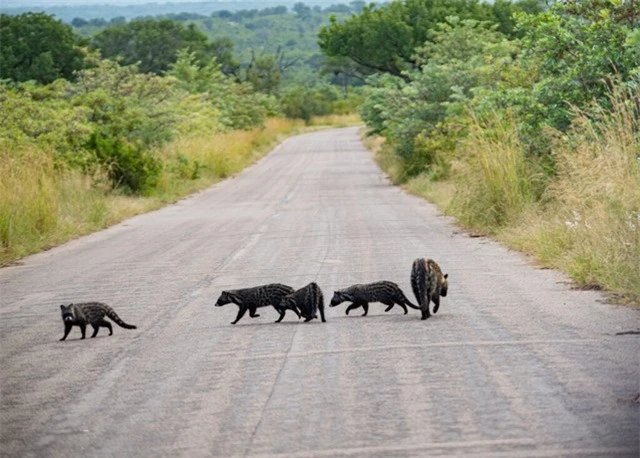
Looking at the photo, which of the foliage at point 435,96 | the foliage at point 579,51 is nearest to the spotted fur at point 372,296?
the foliage at point 579,51

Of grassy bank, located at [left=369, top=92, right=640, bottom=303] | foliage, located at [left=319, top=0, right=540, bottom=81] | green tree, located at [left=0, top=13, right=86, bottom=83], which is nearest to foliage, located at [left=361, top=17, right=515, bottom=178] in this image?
grassy bank, located at [left=369, top=92, right=640, bottom=303]

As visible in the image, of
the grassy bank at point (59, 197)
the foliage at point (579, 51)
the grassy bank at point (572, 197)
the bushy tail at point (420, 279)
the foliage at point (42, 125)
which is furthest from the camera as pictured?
the foliage at point (42, 125)

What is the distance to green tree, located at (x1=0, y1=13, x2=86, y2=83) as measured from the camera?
6956 centimetres

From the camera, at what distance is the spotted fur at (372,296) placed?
11945 mm

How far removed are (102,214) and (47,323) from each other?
15002 millimetres

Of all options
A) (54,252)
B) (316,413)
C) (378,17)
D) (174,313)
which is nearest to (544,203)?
(54,252)

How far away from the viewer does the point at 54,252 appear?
21.4 m

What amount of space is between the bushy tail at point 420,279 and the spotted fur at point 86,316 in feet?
8.63

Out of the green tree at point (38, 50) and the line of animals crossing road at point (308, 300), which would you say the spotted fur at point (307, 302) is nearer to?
the line of animals crossing road at point (308, 300)

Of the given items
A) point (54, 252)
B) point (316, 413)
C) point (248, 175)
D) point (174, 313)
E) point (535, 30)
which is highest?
point (535, 30)

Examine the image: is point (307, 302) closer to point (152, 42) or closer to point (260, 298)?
point (260, 298)

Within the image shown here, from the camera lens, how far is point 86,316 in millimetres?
11383

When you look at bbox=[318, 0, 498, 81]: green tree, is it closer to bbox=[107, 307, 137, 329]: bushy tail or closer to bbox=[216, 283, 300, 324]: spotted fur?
bbox=[216, 283, 300, 324]: spotted fur

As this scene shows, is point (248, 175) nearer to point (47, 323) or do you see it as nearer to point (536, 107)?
point (536, 107)
